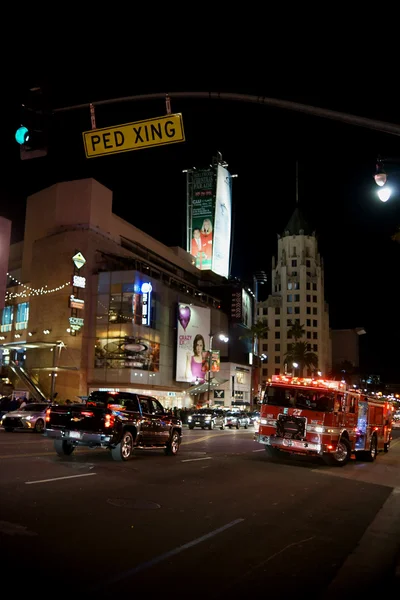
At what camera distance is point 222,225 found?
93.4m

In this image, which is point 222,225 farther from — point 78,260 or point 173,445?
point 173,445

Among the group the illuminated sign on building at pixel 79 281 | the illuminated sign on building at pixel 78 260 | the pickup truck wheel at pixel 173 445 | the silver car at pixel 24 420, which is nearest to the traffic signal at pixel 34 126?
the pickup truck wheel at pixel 173 445

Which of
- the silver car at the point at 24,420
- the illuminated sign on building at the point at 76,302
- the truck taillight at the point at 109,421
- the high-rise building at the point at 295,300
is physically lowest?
the silver car at the point at 24,420

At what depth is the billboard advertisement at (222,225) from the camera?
91.2 metres

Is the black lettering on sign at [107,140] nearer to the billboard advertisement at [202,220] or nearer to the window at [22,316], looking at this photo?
the window at [22,316]

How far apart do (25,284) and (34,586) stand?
62145mm

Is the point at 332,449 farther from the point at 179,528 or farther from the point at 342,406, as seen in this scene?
the point at 179,528

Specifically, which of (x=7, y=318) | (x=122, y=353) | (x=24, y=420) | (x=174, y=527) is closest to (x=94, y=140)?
(x=174, y=527)

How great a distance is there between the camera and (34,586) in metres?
5.17

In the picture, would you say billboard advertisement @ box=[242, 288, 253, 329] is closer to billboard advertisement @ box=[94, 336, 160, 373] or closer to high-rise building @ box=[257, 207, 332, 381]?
billboard advertisement @ box=[94, 336, 160, 373]

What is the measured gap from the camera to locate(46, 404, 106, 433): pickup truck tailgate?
15383 mm

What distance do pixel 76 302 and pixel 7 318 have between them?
1734 cm

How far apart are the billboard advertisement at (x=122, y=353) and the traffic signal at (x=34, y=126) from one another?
4561 centimetres

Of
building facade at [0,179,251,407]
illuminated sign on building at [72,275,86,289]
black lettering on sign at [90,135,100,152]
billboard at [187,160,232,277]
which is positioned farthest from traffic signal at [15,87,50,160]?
billboard at [187,160,232,277]
